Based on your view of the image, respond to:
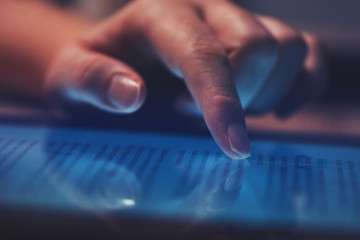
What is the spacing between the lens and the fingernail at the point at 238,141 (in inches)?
18.0

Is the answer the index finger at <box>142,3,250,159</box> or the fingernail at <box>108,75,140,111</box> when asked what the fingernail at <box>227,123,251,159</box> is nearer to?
the index finger at <box>142,3,250,159</box>

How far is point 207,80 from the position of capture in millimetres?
509

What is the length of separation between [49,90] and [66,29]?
0.32 metres

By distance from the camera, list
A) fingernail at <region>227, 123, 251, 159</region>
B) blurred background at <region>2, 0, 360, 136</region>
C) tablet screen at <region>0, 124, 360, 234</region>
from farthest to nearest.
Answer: blurred background at <region>2, 0, 360, 136</region>, fingernail at <region>227, 123, 251, 159</region>, tablet screen at <region>0, 124, 360, 234</region>

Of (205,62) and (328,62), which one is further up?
(205,62)

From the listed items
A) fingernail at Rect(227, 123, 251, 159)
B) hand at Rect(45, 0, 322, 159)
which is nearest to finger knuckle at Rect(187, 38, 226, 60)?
hand at Rect(45, 0, 322, 159)

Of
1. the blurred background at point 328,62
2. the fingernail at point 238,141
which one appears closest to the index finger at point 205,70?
the fingernail at point 238,141

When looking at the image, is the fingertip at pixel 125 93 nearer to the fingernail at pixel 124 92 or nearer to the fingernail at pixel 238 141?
the fingernail at pixel 124 92

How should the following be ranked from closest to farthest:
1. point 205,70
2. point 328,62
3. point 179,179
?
point 179,179 < point 205,70 < point 328,62

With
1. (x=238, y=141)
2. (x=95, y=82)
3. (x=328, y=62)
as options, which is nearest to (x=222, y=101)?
(x=238, y=141)

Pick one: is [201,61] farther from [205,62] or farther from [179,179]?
[179,179]

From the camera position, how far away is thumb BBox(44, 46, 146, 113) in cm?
54

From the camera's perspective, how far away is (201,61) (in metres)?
0.53

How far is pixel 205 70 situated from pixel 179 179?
0.17 m
